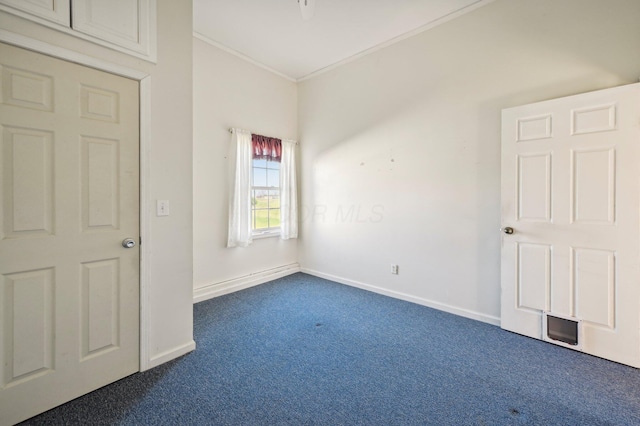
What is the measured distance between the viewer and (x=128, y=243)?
1.88 meters

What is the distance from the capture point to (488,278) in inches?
110

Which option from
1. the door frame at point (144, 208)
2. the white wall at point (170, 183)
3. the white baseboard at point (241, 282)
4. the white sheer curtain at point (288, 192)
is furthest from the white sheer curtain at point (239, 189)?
the door frame at point (144, 208)

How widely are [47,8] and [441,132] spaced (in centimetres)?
329

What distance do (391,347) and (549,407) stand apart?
1.04m

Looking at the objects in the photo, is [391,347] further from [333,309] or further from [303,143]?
[303,143]

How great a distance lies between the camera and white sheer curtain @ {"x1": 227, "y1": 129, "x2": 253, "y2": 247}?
3.60m

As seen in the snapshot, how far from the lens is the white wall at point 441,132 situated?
7.69 ft

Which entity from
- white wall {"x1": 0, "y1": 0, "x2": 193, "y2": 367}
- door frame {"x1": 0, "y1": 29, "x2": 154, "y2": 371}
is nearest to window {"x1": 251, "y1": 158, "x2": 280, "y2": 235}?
white wall {"x1": 0, "y1": 0, "x2": 193, "y2": 367}

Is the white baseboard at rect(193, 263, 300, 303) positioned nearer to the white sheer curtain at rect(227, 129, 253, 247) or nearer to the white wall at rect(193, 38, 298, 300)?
the white wall at rect(193, 38, 298, 300)

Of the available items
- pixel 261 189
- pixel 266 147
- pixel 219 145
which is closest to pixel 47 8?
pixel 219 145

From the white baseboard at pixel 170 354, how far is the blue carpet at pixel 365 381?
0.05 meters

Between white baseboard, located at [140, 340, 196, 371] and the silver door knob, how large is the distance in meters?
0.86

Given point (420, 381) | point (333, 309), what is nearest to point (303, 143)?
point (333, 309)

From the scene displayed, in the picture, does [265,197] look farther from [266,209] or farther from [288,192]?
[288,192]
